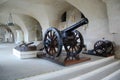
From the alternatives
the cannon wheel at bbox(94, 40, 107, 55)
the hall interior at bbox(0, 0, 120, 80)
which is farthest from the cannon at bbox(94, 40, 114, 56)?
the hall interior at bbox(0, 0, 120, 80)

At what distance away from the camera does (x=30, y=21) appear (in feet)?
39.6

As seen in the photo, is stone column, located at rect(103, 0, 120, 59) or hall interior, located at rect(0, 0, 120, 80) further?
stone column, located at rect(103, 0, 120, 59)

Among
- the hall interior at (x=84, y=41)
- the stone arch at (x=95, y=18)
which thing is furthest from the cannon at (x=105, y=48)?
the stone arch at (x=95, y=18)

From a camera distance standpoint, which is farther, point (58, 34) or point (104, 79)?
point (58, 34)

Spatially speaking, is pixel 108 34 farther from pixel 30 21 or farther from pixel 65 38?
pixel 30 21

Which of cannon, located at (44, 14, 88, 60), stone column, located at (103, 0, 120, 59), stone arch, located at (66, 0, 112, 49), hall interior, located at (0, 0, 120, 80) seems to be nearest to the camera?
hall interior, located at (0, 0, 120, 80)

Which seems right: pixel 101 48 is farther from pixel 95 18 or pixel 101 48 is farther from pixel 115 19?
pixel 95 18

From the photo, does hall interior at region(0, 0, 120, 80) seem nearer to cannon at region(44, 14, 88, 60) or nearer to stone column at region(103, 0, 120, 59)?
stone column at region(103, 0, 120, 59)

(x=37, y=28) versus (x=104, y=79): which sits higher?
(x=37, y=28)

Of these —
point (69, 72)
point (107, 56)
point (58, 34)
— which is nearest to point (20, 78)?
point (69, 72)

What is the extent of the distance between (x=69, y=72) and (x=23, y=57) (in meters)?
2.03

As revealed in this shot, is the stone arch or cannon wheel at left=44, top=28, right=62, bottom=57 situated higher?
the stone arch

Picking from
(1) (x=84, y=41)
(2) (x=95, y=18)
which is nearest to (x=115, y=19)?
(2) (x=95, y=18)

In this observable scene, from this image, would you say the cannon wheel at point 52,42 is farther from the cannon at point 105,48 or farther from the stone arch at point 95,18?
the stone arch at point 95,18
